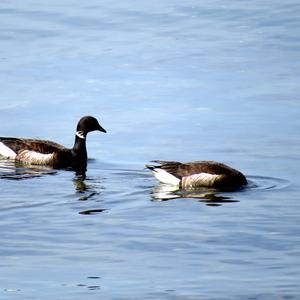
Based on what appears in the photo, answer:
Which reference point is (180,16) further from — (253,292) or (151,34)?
(253,292)

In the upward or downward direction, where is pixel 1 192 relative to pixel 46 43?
downward

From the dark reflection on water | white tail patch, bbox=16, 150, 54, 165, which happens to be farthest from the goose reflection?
white tail patch, bbox=16, 150, 54, 165

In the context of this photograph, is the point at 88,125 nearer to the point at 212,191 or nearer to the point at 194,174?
the point at 194,174

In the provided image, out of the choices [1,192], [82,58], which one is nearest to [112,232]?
[1,192]

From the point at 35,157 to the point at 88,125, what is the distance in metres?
1.34

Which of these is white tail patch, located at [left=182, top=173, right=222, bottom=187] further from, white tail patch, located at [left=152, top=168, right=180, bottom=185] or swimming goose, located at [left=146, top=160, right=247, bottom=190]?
white tail patch, located at [left=152, top=168, right=180, bottom=185]

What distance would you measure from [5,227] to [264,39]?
54.8 ft

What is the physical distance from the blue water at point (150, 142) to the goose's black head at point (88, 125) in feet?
1.41

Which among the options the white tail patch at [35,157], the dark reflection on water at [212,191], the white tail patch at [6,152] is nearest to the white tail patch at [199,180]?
the dark reflection on water at [212,191]

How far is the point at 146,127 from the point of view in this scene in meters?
25.4

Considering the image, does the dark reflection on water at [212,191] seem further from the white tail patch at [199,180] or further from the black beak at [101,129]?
the black beak at [101,129]

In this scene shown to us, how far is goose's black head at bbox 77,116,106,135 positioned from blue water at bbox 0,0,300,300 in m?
0.43

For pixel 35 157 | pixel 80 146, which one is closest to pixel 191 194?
pixel 80 146

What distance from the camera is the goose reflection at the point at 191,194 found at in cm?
1995
